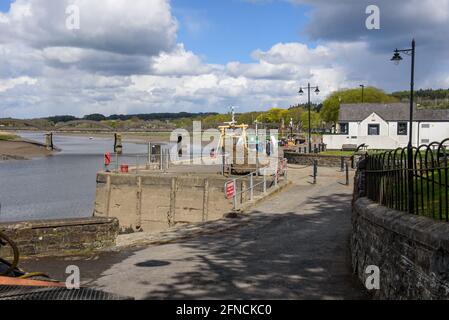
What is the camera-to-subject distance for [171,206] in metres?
29.9

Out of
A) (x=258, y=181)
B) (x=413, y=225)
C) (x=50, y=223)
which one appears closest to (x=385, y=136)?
(x=258, y=181)

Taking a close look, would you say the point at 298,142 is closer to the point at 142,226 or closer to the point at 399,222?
the point at 142,226

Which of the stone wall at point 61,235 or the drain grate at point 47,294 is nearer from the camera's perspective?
the drain grate at point 47,294

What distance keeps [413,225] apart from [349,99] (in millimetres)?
104287

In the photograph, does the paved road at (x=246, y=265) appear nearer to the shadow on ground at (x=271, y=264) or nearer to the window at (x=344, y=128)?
the shadow on ground at (x=271, y=264)

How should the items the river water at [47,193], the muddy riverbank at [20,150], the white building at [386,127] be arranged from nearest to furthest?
the river water at [47,193] < the white building at [386,127] < the muddy riverbank at [20,150]

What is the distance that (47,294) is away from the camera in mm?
3906

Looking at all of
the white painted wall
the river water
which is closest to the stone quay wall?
the river water

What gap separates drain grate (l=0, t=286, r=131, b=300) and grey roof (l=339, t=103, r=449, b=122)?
51767 mm

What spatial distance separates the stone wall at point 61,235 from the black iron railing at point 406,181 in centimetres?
642

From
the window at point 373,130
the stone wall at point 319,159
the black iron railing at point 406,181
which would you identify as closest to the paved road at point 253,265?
the black iron railing at point 406,181

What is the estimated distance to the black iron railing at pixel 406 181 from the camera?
6199 millimetres

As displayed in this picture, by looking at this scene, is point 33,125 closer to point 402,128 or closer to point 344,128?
point 344,128
